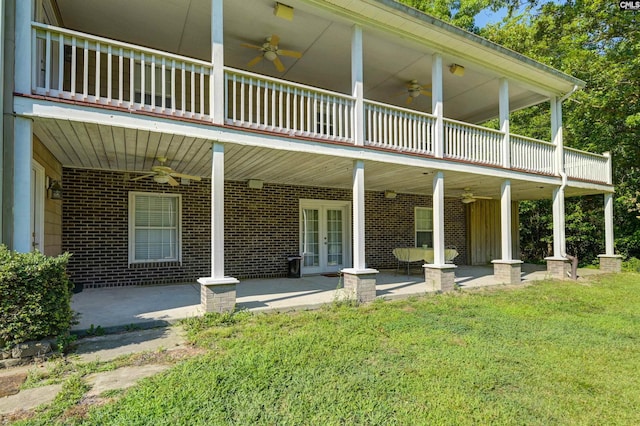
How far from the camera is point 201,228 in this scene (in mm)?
8883

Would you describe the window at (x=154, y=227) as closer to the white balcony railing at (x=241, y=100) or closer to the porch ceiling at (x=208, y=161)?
the porch ceiling at (x=208, y=161)

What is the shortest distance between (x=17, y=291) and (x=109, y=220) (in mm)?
4685

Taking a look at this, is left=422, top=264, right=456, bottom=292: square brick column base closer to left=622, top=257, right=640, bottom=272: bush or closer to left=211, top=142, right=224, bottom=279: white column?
left=211, top=142, right=224, bottom=279: white column

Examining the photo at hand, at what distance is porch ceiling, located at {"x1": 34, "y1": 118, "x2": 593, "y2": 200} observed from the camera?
17.2 feet

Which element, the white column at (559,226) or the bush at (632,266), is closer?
the white column at (559,226)

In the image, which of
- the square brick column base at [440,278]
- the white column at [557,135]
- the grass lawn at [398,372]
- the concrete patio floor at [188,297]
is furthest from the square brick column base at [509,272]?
the white column at [557,135]

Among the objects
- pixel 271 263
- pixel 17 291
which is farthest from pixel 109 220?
pixel 17 291

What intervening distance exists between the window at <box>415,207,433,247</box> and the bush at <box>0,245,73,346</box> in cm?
1071

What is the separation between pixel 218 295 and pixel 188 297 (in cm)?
169

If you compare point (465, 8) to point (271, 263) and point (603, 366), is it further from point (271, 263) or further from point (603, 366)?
point (603, 366)

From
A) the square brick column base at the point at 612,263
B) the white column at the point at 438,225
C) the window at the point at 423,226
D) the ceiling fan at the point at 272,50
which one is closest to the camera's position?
the ceiling fan at the point at 272,50

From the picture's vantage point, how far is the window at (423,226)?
12570mm

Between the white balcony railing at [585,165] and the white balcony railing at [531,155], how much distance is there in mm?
824

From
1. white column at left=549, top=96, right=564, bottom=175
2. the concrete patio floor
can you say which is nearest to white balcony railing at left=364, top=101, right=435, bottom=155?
the concrete patio floor
